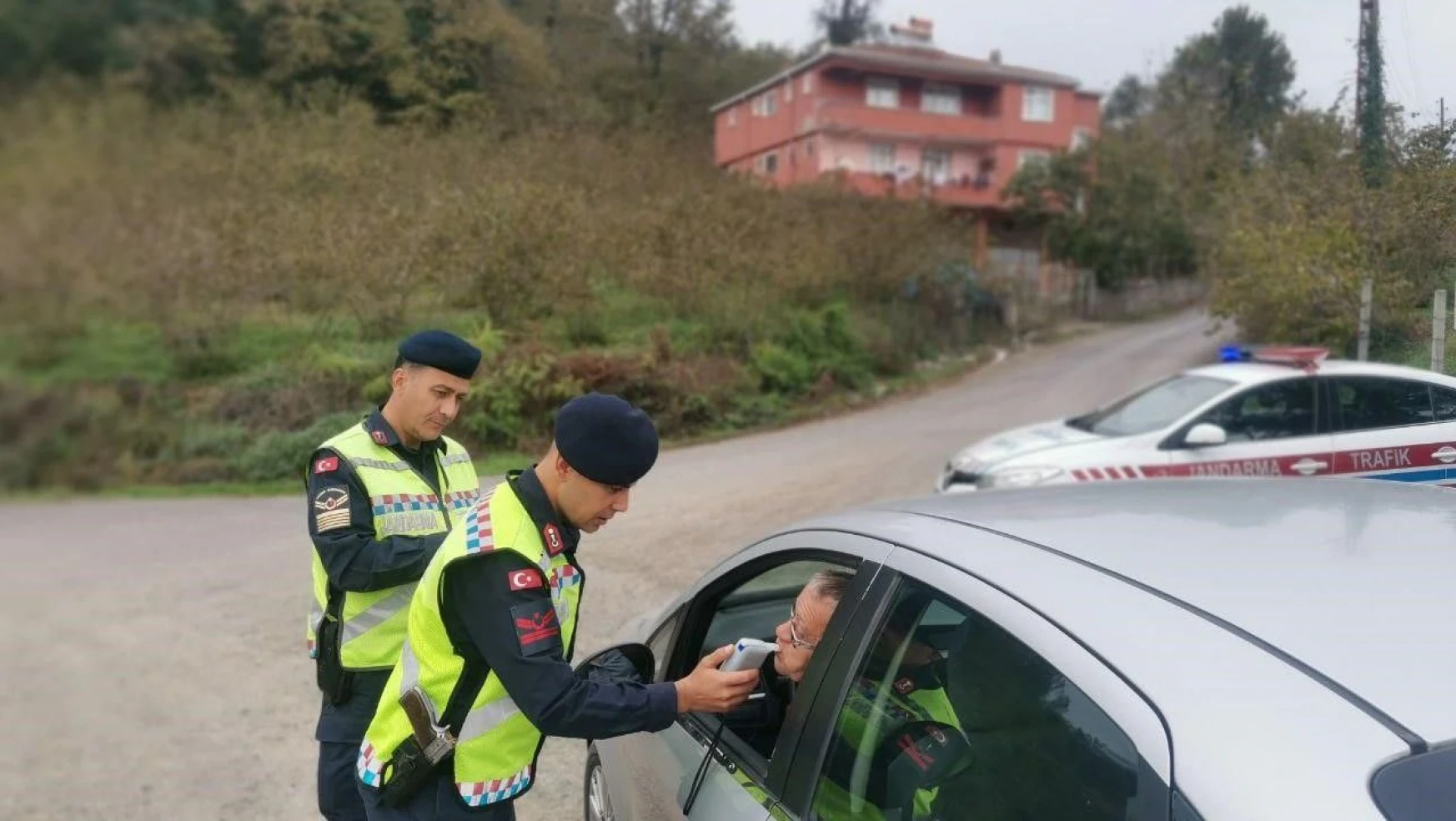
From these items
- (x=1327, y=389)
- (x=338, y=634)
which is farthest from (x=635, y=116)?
(x=338, y=634)

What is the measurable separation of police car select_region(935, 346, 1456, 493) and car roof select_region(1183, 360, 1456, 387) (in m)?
0.01

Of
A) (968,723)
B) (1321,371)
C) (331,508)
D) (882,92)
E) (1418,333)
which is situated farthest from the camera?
(882,92)

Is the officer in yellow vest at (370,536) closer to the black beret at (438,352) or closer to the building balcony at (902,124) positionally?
the black beret at (438,352)

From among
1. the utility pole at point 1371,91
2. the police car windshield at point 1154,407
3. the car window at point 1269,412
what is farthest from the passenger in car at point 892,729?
the police car windshield at point 1154,407

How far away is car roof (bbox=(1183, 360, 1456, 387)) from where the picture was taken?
3738mm

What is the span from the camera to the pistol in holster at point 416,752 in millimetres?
1919

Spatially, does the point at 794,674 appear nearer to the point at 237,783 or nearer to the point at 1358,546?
the point at 1358,546

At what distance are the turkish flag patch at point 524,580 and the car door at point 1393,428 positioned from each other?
269 cm

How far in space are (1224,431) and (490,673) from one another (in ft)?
19.9

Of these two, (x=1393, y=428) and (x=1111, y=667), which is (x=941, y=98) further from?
(x=1111, y=667)

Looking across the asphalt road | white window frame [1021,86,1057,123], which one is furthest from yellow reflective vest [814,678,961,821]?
white window frame [1021,86,1057,123]

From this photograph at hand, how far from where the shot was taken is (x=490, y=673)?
1.89 meters

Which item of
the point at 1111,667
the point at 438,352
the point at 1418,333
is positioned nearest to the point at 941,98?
the point at 1418,333

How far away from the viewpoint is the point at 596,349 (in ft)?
49.0
